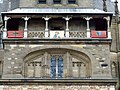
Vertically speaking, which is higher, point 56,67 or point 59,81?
point 56,67

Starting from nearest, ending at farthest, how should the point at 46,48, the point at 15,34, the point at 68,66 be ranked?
1. the point at 68,66
2. the point at 46,48
3. the point at 15,34

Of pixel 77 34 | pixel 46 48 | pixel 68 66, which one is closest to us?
pixel 68 66

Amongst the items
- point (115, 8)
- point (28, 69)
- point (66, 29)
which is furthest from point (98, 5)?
point (28, 69)

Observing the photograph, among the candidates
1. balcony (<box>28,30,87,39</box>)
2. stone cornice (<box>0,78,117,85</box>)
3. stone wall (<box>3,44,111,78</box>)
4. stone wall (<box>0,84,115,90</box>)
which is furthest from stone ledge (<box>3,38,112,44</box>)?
stone wall (<box>0,84,115,90</box>)

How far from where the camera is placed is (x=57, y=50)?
39.7m

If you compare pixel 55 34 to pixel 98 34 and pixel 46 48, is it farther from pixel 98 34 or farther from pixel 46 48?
pixel 98 34

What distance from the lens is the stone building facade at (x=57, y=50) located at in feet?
123

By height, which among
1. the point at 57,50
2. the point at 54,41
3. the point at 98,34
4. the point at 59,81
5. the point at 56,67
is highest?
the point at 98,34

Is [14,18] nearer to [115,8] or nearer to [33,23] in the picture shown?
[33,23]

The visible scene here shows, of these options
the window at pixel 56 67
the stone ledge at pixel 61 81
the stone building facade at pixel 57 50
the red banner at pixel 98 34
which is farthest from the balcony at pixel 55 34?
the stone ledge at pixel 61 81

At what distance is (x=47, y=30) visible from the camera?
4012 cm

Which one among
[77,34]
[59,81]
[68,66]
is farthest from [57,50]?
[59,81]

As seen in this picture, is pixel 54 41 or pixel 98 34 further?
pixel 98 34

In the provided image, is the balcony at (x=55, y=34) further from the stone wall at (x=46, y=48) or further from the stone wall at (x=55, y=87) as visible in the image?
the stone wall at (x=55, y=87)
